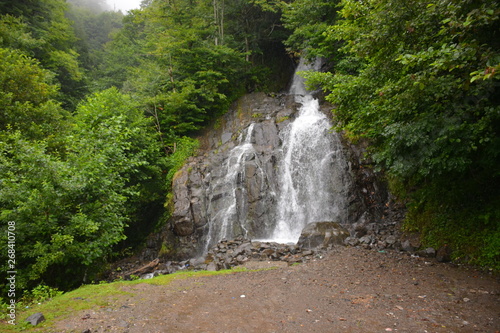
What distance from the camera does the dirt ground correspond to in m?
4.17

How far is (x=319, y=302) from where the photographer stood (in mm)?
5223

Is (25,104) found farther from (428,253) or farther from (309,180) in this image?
(428,253)

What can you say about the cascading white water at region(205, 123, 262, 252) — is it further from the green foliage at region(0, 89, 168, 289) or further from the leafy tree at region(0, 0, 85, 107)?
the leafy tree at region(0, 0, 85, 107)

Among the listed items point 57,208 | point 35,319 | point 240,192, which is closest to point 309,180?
point 240,192

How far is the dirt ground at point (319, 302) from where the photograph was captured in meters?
4.17

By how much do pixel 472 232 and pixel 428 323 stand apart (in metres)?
4.26

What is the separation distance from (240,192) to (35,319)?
9.68 metres

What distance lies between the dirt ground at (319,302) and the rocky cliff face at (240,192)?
4.80 meters

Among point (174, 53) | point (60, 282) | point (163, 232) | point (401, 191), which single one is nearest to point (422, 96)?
point (401, 191)

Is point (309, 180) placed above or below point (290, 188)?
above

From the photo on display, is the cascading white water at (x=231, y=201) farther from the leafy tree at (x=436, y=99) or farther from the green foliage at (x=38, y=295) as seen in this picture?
the green foliage at (x=38, y=295)

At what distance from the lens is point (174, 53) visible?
56.3 feet

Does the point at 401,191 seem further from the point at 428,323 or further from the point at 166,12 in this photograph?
the point at 166,12

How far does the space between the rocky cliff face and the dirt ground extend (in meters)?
4.80
